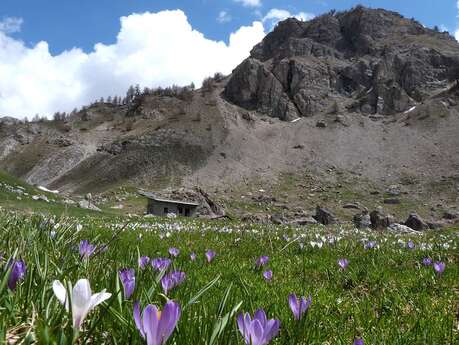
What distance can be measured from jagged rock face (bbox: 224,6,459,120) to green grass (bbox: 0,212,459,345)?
12559cm

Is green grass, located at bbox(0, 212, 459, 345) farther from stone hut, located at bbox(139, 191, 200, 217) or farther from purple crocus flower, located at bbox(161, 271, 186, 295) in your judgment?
stone hut, located at bbox(139, 191, 200, 217)

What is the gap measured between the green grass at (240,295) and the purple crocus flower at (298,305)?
8 centimetres

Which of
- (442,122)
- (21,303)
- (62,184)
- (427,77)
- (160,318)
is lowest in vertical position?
(62,184)

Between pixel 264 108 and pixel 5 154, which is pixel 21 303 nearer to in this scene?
pixel 264 108

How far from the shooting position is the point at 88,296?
4.12 ft

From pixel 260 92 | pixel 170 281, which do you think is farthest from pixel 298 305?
pixel 260 92

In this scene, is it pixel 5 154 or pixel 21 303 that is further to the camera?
pixel 5 154

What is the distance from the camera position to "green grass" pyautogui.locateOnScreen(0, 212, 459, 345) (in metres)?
1.66

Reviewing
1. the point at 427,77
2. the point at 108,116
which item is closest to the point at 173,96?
the point at 108,116

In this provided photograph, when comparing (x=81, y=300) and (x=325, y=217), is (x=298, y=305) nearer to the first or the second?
(x=81, y=300)

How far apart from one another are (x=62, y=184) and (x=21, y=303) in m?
120

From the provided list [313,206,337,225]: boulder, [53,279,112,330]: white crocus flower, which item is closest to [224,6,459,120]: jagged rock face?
[313,206,337,225]: boulder

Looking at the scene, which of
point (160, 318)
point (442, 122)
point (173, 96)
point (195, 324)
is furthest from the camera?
point (173, 96)

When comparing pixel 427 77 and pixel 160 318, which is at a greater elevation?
pixel 427 77
